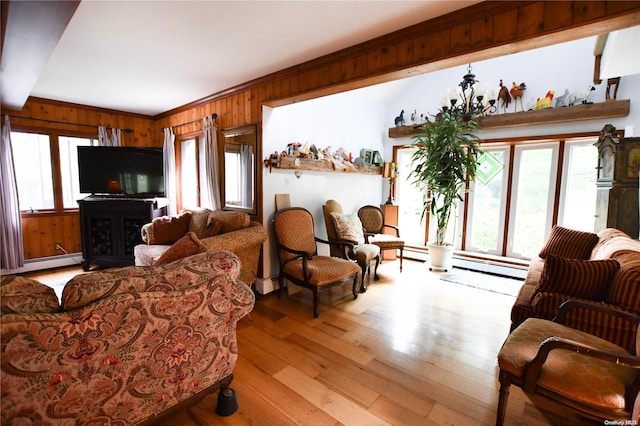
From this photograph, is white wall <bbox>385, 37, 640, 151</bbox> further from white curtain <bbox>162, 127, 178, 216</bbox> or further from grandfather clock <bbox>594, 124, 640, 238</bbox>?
white curtain <bbox>162, 127, 178, 216</bbox>

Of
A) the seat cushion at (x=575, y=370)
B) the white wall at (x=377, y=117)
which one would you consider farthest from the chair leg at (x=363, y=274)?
→ the seat cushion at (x=575, y=370)

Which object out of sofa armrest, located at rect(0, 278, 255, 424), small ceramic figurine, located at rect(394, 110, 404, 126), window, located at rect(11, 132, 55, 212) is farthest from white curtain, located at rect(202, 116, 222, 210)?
small ceramic figurine, located at rect(394, 110, 404, 126)

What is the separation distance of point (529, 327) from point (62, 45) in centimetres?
407

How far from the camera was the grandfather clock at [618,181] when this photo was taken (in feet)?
9.66

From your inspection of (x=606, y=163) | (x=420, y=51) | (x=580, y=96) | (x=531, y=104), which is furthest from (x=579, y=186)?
(x=420, y=51)

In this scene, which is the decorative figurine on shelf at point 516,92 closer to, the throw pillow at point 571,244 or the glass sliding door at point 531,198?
the glass sliding door at point 531,198

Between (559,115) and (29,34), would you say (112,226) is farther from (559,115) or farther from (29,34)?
(559,115)

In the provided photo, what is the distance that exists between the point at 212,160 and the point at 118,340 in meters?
3.02

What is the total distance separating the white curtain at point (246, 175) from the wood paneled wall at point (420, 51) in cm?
27

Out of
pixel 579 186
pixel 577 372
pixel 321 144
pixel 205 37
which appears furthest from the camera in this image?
pixel 321 144

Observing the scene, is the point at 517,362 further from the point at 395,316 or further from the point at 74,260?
the point at 74,260

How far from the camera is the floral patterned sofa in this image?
1.01 metres

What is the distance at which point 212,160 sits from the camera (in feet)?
A: 12.7

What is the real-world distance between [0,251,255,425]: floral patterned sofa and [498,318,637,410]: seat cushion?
4.76 feet
